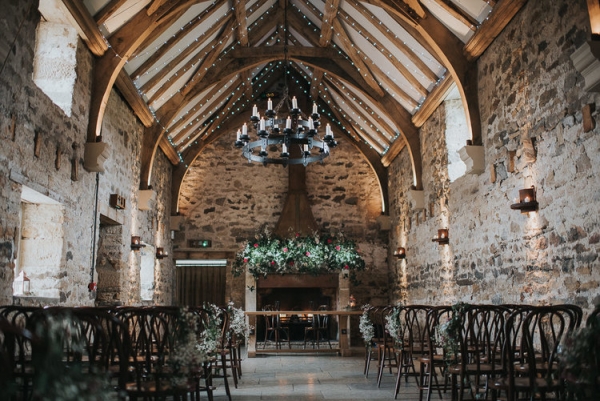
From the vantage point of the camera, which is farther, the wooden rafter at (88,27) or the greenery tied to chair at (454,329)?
the wooden rafter at (88,27)

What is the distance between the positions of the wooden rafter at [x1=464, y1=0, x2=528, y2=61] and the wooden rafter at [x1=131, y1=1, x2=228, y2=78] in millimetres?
3780

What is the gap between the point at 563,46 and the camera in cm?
496

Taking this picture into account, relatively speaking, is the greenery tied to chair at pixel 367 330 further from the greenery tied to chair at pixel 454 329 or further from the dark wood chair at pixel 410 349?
the greenery tied to chair at pixel 454 329

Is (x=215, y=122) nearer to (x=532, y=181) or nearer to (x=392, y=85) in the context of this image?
(x=392, y=85)

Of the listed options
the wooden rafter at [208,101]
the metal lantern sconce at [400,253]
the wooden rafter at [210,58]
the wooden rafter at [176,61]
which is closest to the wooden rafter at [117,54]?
the wooden rafter at [176,61]

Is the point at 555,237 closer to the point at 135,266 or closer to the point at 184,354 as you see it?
the point at 184,354

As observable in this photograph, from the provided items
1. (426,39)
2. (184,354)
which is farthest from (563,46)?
(184,354)

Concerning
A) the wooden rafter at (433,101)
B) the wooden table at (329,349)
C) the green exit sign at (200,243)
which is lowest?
the wooden table at (329,349)

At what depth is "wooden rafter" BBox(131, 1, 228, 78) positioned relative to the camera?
802cm

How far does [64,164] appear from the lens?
A: 20.3 ft

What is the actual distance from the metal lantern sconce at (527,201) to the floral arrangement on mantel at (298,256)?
559 cm

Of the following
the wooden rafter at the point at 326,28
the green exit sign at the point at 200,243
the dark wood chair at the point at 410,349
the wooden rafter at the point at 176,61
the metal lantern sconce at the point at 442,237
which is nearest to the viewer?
the dark wood chair at the point at 410,349

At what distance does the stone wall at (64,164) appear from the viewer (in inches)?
190

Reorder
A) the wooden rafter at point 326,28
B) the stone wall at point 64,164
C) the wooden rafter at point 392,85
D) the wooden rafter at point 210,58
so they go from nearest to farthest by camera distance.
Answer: the stone wall at point 64,164 < the wooden rafter at point 326,28 < the wooden rafter at point 210,58 < the wooden rafter at point 392,85
